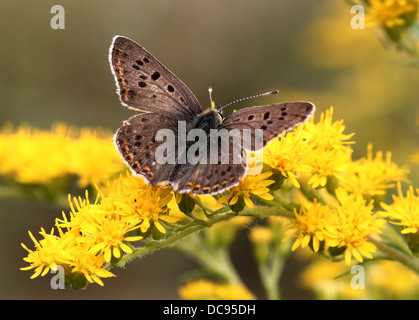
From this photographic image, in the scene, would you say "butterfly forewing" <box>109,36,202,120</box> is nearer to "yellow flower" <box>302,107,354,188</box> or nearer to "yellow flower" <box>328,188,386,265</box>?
"yellow flower" <box>302,107,354,188</box>

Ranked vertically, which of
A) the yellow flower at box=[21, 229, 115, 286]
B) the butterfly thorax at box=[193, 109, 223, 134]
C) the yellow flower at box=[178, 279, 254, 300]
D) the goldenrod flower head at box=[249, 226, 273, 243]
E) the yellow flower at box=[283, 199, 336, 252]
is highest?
the butterfly thorax at box=[193, 109, 223, 134]

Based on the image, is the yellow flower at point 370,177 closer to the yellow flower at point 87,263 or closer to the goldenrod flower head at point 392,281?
the goldenrod flower head at point 392,281

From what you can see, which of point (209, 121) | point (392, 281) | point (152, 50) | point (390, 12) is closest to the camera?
point (209, 121)

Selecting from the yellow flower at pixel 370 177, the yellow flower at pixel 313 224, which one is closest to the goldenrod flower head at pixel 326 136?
the yellow flower at pixel 370 177

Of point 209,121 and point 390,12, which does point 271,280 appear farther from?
point 390,12

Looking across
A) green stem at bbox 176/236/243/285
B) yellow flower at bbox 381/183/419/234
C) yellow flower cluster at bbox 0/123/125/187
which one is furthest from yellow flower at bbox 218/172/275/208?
yellow flower cluster at bbox 0/123/125/187

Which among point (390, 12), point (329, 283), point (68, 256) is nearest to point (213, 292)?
point (329, 283)
